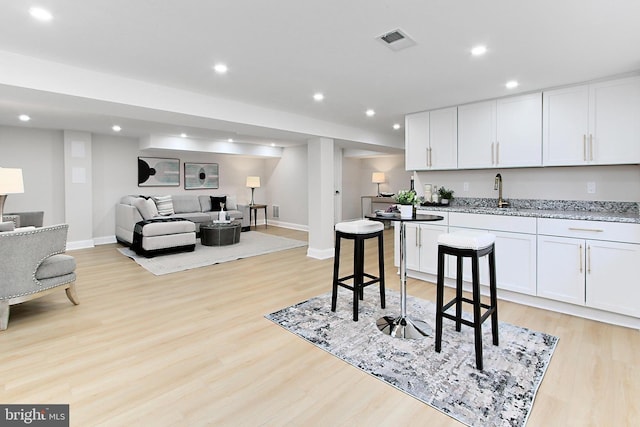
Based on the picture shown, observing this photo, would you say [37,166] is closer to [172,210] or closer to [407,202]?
[172,210]

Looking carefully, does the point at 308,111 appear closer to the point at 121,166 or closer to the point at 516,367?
the point at 516,367

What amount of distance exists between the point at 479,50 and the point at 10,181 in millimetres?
4482

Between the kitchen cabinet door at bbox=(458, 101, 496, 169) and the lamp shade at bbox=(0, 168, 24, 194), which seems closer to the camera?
the lamp shade at bbox=(0, 168, 24, 194)

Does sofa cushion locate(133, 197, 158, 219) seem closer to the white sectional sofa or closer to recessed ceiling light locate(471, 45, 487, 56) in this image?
the white sectional sofa

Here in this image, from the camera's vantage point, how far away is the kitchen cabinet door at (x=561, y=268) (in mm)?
2934

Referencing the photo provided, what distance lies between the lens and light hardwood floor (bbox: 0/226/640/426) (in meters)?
1.72

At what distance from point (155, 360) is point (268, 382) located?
2.86ft

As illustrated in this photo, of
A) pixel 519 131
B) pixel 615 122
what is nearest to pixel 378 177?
pixel 519 131

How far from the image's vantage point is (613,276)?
279 centimetres

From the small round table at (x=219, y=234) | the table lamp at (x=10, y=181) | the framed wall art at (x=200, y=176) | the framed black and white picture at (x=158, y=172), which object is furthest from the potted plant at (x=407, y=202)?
the framed wall art at (x=200, y=176)

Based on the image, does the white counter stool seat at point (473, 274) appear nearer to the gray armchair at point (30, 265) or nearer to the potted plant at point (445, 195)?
the potted plant at point (445, 195)

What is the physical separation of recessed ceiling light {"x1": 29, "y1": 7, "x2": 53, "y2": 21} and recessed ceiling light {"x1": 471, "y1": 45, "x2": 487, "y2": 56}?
2941 millimetres

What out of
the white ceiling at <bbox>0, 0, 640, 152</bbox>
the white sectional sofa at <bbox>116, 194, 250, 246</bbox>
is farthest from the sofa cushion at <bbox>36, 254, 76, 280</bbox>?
the white sectional sofa at <bbox>116, 194, 250, 246</bbox>

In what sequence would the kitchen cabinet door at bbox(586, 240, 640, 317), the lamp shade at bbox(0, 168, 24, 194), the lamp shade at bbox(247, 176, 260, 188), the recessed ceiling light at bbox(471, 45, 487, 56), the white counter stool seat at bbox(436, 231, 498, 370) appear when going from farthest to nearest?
the lamp shade at bbox(247, 176, 260, 188) < the lamp shade at bbox(0, 168, 24, 194) < the kitchen cabinet door at bbox(586, 240, 640, 317) < the recessed ceiling light at bbox(471, 45, 487, 56) < the white counter stool seat at bbox(436, 231, 498, 370)
